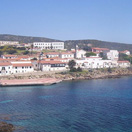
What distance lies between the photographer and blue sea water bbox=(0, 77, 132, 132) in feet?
47.7

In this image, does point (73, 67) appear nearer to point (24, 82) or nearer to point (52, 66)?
point (52, 66)

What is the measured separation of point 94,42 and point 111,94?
7962cm

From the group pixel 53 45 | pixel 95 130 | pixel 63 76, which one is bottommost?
pixel 95 130

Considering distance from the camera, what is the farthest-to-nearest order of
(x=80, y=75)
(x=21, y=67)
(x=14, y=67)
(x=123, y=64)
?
(x=123, y=64) → (x=80, y=75) → (x=21, y=67) → (x=14, y=67)

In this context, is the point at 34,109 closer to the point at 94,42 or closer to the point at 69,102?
the point at 69,102

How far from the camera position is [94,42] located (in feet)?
335

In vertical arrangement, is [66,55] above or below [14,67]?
above

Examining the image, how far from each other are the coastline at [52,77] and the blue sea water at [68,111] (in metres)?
6.44

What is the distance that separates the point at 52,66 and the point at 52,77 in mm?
5063

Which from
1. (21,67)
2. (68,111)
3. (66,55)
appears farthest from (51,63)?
(68,111)

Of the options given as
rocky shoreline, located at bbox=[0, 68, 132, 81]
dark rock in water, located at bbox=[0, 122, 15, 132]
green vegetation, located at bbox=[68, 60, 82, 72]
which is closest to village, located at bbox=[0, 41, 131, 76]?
green vegetation, located at bbox=[68, 60, 82, 72]

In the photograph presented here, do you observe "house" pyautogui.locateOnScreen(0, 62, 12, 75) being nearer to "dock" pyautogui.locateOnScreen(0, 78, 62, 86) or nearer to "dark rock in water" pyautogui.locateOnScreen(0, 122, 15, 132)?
"dock" pyautogui.locateOnScreen(0, 78, 62, 86)

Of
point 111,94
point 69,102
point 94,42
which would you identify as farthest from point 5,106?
point 94,42

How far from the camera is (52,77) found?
3638 cm
